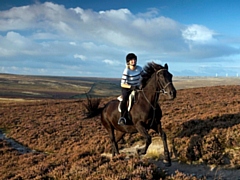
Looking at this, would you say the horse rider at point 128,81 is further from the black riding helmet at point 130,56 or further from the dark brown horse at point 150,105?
the dark brown horse at point 150,105

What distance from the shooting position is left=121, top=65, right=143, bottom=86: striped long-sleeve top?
29.9 ft

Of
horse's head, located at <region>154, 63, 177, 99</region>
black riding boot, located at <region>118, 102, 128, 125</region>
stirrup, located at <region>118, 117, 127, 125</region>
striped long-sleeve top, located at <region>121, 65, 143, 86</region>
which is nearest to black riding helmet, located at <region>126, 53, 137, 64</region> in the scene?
striped long-sleeve top, located at <region>121, 65, 143, 86</region>

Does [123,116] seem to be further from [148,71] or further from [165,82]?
[165,82]

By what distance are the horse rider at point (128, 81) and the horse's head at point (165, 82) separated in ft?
2.86

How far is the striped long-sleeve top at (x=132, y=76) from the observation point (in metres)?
9.12

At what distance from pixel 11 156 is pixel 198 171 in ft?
37.6

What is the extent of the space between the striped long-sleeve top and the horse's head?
85 cm

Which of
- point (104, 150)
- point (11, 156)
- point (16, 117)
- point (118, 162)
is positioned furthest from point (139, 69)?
point (16, 117)

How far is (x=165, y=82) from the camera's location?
313 inches

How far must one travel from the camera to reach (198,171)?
851 centimetres

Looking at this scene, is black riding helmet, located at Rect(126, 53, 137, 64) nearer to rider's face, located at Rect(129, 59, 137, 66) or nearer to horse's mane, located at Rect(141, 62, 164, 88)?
rider's face, located at Rect(129, 59, 137, 66)

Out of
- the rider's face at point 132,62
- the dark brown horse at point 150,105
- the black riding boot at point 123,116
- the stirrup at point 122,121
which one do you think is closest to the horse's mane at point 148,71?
the dark brown horse at point 150,105

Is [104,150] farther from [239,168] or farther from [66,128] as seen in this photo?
[66,128]

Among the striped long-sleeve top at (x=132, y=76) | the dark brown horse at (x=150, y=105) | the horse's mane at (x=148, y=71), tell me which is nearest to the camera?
the dark brown horse at (x=150, y=105)
